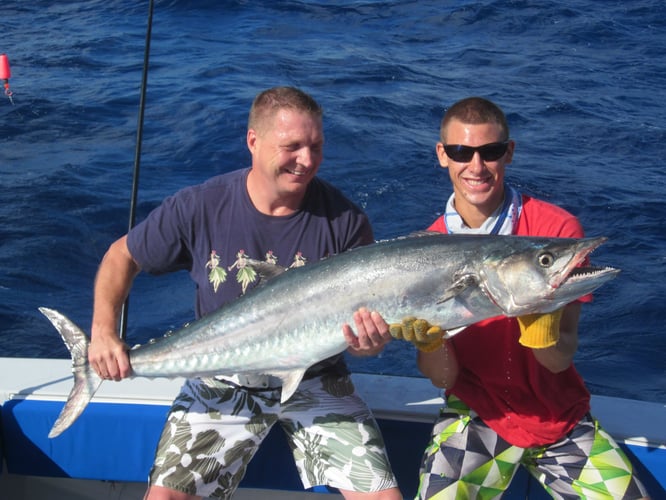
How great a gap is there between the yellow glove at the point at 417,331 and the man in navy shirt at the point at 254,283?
0.54 meters

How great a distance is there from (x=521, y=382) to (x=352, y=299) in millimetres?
766

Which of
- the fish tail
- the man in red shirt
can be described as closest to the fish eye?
the man in red shirt

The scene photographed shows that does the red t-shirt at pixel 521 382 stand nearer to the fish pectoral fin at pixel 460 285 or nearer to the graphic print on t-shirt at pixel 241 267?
the fish pectoral fin at pixel 460 285

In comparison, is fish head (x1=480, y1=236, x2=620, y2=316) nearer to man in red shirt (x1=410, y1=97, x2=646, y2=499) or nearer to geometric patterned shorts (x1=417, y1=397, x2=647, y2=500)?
man in red shirt (x1=410, y1=97, x2=646, y2=499)

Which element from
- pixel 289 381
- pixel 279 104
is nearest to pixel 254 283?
pixel 289 381

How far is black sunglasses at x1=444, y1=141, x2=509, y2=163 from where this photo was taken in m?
2.97

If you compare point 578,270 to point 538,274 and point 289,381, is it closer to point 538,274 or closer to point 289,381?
point 538,274

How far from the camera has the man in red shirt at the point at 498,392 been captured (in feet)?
9.57

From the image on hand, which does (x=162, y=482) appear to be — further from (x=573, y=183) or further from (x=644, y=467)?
(x=573, y=183)

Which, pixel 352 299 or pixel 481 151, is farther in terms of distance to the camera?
pixel 481 151

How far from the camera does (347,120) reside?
10.1 meters

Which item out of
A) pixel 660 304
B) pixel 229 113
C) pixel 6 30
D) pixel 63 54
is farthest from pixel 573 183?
pixel 6 30

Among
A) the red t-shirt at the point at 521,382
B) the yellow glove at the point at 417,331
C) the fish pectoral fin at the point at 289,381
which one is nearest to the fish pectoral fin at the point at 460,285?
the yellow glove at the point at 417,331

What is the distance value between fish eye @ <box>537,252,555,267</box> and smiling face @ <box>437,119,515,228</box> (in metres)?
0.50
